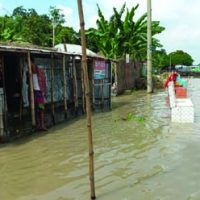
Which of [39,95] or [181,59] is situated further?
[181,59]

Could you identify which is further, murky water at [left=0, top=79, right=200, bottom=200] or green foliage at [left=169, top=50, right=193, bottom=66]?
green foliage at [left=169, top=50, right=193, bottom=66]

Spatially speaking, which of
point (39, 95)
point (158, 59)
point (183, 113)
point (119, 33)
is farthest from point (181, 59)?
point (39, 95)

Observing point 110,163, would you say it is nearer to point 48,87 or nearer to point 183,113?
point 183,113

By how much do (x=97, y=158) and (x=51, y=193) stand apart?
223cm

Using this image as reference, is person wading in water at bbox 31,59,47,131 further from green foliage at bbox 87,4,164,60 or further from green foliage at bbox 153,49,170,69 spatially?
green foliage at bbox 153,49,170,69

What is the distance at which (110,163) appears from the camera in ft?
25.8

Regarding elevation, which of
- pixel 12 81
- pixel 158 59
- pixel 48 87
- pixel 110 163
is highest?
pixel 158 59

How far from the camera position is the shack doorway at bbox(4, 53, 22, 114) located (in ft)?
37.4

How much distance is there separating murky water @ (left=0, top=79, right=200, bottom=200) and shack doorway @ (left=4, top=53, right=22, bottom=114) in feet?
4.06

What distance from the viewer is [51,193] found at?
6.16m

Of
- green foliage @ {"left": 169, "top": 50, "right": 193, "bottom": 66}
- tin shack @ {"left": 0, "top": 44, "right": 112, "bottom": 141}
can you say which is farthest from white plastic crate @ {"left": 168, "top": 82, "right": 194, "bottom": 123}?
green foliage @ {"left": 169, "top": 50, "right": 193, "bottom": 66}

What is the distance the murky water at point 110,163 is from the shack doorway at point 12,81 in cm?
124

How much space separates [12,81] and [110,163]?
4811 mm

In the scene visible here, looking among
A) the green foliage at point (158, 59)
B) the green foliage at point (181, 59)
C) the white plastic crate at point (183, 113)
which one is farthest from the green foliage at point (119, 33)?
the green foliage at point (181, 59)
